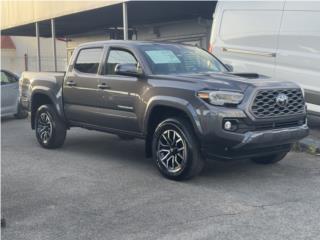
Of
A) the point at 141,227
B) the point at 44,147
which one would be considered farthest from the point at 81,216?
the point at 44,147

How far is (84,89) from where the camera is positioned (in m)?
7.49

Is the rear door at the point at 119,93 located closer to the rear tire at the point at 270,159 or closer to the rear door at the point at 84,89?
the rear door at the point at 84,89

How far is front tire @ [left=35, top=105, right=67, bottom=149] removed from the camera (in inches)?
326

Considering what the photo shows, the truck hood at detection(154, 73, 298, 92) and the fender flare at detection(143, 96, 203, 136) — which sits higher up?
the truck hood at detection(154, 73, 298, 92)

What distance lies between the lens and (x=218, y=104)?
18.4 feet

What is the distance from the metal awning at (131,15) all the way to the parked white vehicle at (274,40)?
322cm

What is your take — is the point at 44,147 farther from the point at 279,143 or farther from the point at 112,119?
the point at 279,143

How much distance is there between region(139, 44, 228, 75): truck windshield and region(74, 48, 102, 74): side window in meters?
0.93

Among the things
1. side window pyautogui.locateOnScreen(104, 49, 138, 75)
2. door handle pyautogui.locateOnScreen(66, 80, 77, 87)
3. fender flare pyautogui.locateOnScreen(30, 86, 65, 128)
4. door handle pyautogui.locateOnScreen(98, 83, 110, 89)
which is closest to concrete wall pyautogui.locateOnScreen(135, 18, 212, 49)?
fender flare pyautogui.locateOnScreen(30, 86, 65, 128)

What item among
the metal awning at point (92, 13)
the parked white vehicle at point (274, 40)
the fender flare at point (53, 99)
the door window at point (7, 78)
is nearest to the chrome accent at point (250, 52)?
the parked white vehicle at point (274, 40)

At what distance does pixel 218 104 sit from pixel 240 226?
1.65m

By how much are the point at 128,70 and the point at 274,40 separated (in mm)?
Answer: 3330

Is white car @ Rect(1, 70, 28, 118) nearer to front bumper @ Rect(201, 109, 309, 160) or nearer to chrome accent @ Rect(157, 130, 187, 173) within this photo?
chrome accent @ Rect(157, 130, 187, 173)

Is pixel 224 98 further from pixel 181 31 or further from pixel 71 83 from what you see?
pixel 181 31
